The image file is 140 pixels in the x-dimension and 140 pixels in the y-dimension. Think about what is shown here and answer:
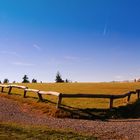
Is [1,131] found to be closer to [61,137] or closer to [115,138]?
[61,137]

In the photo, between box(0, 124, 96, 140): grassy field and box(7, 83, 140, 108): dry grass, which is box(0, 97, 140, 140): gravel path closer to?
box(0, 124, 96, 140): grassy field

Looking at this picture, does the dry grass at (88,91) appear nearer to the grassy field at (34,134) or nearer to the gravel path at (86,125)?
the gravel path at (86,125)

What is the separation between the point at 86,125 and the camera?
65.5ft

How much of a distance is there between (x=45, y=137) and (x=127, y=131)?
526cm

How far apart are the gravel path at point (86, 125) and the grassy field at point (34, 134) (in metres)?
1.40

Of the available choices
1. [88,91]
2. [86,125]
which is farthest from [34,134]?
[88,91]

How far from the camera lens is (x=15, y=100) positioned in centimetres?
3188

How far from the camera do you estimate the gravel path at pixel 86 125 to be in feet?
56.0

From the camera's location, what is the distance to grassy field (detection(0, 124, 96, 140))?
48.9 feet

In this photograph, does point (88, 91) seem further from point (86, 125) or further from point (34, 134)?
point (34, 134)

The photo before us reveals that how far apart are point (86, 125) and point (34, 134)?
200 inches

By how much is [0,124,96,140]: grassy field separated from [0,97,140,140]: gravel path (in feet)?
4.58

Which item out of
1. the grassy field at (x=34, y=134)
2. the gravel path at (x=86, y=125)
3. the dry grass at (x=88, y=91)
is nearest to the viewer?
the grassy field at (x=34, y=134)

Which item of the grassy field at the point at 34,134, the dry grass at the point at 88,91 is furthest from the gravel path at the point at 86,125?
the dry grass at the point at 88,91
